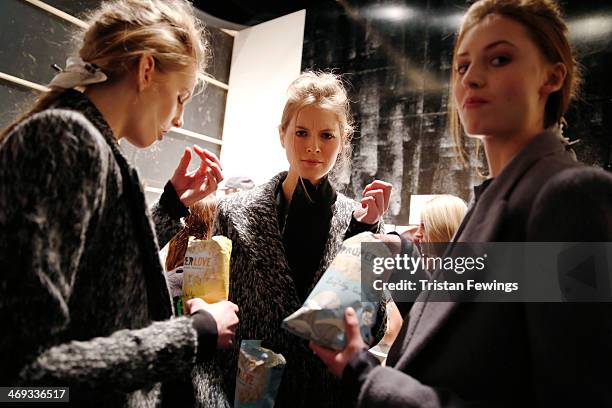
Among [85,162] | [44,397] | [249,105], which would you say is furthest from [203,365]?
[249,105]

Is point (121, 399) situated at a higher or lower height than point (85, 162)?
lower

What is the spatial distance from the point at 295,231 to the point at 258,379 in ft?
1.53

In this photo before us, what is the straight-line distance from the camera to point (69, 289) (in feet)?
2.07

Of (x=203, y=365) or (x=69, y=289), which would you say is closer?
(x=69, y=289)

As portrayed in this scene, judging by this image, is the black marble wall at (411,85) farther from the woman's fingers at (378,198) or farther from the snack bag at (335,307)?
the snack bag at (335,307)

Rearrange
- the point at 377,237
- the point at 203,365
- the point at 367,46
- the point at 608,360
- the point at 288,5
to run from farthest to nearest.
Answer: the point at 288,5, the point at 367,46, the point at 203,365, the point at 377,237, the point at 608,360

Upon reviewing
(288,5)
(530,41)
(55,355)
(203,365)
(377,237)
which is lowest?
(203,365)

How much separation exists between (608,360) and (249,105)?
4.60 m

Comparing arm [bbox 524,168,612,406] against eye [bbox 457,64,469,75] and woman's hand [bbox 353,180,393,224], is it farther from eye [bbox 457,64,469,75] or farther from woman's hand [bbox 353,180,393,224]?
woman's hand [bbox 353,180,393,224]

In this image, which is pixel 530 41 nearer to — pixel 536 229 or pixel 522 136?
pixel 522 136

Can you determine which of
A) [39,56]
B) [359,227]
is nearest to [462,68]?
[359,227]

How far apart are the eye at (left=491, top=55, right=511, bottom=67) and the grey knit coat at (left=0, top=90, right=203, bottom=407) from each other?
0.71 metres

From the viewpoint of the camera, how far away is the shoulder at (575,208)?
57 centimetres

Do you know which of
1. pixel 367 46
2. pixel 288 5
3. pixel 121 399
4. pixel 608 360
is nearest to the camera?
pixel 608 360
